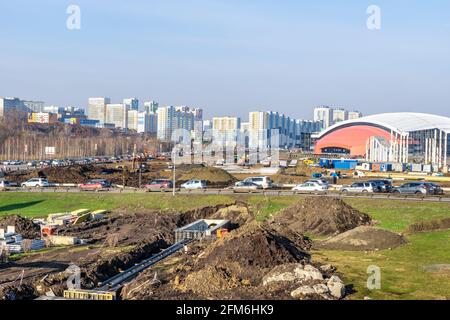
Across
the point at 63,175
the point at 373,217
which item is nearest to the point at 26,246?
the point at 373,217

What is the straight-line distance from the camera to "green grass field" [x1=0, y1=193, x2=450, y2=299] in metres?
15.5

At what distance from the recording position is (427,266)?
1803 centimetres

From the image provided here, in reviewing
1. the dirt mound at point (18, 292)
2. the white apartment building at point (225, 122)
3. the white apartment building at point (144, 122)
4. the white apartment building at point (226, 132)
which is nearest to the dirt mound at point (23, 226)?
the dirt mound at point (18, 292)

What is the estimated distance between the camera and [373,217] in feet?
91.2

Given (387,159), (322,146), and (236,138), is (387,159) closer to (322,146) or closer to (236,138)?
(322,146)

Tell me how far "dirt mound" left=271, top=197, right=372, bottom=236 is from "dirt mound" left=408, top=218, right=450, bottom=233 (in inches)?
109

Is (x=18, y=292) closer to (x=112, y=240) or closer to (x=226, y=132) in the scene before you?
(x=112, y=240)

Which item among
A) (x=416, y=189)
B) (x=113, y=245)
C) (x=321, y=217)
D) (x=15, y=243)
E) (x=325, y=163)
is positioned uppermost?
(x=325, y=163)

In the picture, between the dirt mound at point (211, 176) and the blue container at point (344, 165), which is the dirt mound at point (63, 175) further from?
the blue container at point (344, 165)

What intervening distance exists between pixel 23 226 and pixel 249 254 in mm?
14697

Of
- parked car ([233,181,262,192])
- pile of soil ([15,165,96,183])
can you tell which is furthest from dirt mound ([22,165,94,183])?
parked car ([233,181,262,192])

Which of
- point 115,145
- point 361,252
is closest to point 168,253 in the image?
point 361,252

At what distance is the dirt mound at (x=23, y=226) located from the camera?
86.6 ft

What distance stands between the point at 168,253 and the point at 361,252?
7.76m
